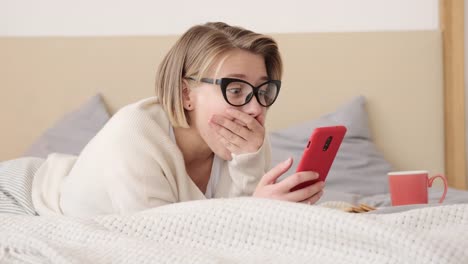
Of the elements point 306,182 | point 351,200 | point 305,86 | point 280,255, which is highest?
point 280,255

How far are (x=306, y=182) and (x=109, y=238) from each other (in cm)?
58

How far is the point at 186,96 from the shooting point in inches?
66.8

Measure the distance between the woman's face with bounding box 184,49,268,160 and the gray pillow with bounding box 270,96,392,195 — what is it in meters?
0.82

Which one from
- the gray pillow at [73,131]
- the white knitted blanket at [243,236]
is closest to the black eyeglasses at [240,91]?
the white knitted blanket at [243,236]

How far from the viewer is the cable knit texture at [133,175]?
59.3 inches

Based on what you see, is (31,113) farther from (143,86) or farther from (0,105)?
(143,86)

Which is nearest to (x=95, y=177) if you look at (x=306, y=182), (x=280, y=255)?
(x=306, y=182)

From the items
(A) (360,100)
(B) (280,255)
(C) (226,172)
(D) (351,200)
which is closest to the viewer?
(B) (280,255)

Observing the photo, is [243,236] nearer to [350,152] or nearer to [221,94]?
[221,94]

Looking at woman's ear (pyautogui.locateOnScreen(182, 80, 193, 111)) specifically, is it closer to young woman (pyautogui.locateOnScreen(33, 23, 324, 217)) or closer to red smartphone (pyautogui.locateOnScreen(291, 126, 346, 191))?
young woman (pyautogui.locateOnScreen(33, 23, 324, 217))

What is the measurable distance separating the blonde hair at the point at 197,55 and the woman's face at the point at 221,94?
2 centimetres

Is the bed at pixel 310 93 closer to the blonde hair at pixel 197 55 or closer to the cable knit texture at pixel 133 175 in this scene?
the cable knit texture at pixel 133 175

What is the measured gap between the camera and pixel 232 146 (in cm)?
166

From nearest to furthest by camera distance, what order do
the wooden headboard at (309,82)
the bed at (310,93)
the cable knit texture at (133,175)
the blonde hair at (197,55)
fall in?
the cable knit texture at (133,175) < the blonde hair at (197,55) < the bed at (310,93) < the wooden headboard at (309,82)
